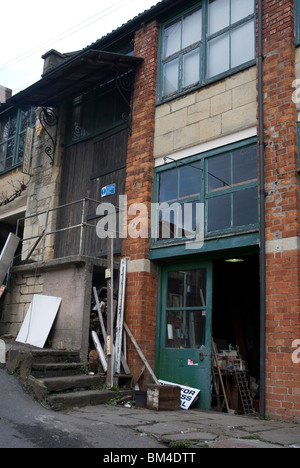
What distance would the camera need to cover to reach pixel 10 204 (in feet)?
47.9

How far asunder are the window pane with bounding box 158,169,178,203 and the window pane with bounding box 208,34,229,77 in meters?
2.13

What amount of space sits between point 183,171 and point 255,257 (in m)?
2.34

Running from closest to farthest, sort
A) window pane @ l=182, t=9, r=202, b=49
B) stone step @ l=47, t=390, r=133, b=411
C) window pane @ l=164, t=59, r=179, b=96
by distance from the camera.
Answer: stone step @ l=47, t=390, r=133, b=411 < window pane @ l=182, t=9, r=202, b=49 < window pane @ l=164, t=59, r=179, b=96

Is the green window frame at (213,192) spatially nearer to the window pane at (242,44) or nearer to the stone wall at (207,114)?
the stone wall at (207,114)

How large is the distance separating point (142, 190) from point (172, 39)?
348 centimetres

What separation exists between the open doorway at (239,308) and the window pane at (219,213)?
2.15 metres

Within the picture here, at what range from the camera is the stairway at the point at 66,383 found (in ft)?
23.4

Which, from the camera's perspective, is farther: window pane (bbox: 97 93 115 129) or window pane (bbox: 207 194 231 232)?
window pane (bbox: 97 93 115 129)

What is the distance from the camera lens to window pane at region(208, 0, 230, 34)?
935cm

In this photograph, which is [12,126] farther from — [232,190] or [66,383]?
[66,383]

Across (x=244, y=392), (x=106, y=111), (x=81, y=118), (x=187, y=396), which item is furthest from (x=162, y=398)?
(x=81, y=118)

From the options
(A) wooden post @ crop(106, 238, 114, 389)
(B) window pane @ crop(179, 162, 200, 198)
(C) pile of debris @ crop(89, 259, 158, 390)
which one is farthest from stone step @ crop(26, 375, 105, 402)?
(B) window pane @ crop(179, 162, 200, 198)

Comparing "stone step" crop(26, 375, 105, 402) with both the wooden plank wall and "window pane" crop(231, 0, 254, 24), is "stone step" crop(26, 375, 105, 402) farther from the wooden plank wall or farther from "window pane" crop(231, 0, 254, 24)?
"window pane" crop(231, 0, 254, 24)
